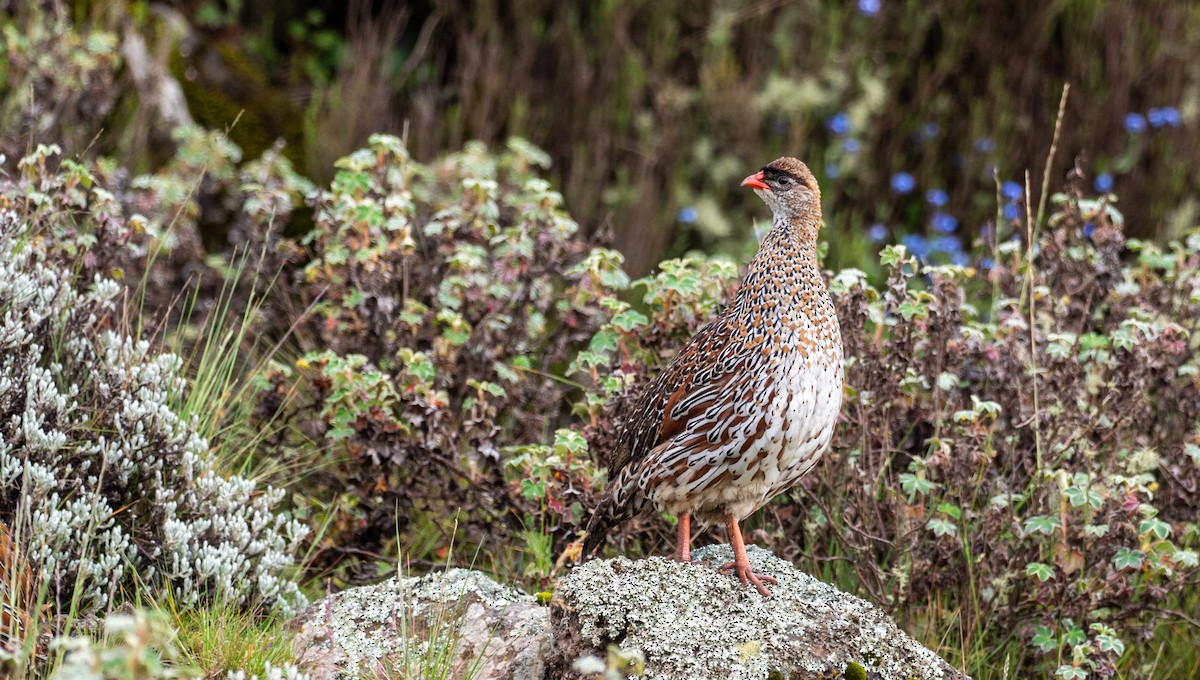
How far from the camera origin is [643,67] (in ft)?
25.0

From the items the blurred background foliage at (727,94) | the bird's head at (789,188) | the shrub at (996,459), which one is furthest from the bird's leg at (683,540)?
the blurred background foliage at (727,94)

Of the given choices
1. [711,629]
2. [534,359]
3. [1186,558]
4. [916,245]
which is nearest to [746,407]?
[711,629]

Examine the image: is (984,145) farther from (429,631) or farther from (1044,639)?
(429,631)

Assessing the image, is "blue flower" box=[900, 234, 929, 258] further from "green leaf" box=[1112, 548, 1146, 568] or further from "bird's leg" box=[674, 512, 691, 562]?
"bird's leg" box=[674, 512, 691, 562]

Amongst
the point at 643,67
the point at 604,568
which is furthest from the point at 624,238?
the point at 604,568

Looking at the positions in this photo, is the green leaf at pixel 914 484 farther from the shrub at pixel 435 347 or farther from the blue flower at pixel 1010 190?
the blue flower at pixel 1010 190

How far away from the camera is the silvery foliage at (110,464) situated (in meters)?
3.39

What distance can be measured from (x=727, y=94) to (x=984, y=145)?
58.3 inches

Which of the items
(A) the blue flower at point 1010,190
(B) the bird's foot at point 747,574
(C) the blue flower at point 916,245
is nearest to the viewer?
(B) the bird's foot at point 747,574

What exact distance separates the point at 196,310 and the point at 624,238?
223 cm

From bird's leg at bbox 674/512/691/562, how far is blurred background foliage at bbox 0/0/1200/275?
331 cm

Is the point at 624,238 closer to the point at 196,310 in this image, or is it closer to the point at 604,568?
the point at 196,310

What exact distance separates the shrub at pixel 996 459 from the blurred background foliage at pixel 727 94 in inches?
99.8

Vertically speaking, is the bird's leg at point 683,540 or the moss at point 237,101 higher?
the moss at point 237,101
